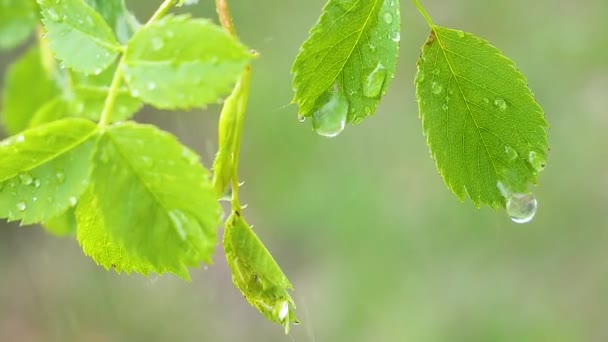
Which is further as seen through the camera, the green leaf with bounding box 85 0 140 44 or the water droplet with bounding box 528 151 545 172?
the green leaf with bounding box 85 0 140 44

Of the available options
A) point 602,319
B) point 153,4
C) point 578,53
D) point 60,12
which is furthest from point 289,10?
point 60,12

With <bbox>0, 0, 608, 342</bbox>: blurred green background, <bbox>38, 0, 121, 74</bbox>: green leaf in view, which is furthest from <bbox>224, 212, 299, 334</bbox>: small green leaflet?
<bbox>0, 0, 608, 342</bbox>: blurred green background

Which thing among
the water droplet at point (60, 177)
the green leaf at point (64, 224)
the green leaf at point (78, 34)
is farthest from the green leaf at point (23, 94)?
the water droplet at point (60, 177)

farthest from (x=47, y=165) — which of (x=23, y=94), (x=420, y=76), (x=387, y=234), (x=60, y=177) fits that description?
(x=387, y=234)

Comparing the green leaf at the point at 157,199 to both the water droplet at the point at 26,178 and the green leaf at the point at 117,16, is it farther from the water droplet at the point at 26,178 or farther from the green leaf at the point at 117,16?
the green leaf at the point at 117,16

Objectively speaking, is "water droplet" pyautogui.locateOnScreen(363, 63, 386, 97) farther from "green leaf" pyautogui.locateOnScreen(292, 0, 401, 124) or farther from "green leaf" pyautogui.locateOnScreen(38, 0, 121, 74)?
"green leaf" pyautogui.locateOnScreen(38, 0, 121, 74)
